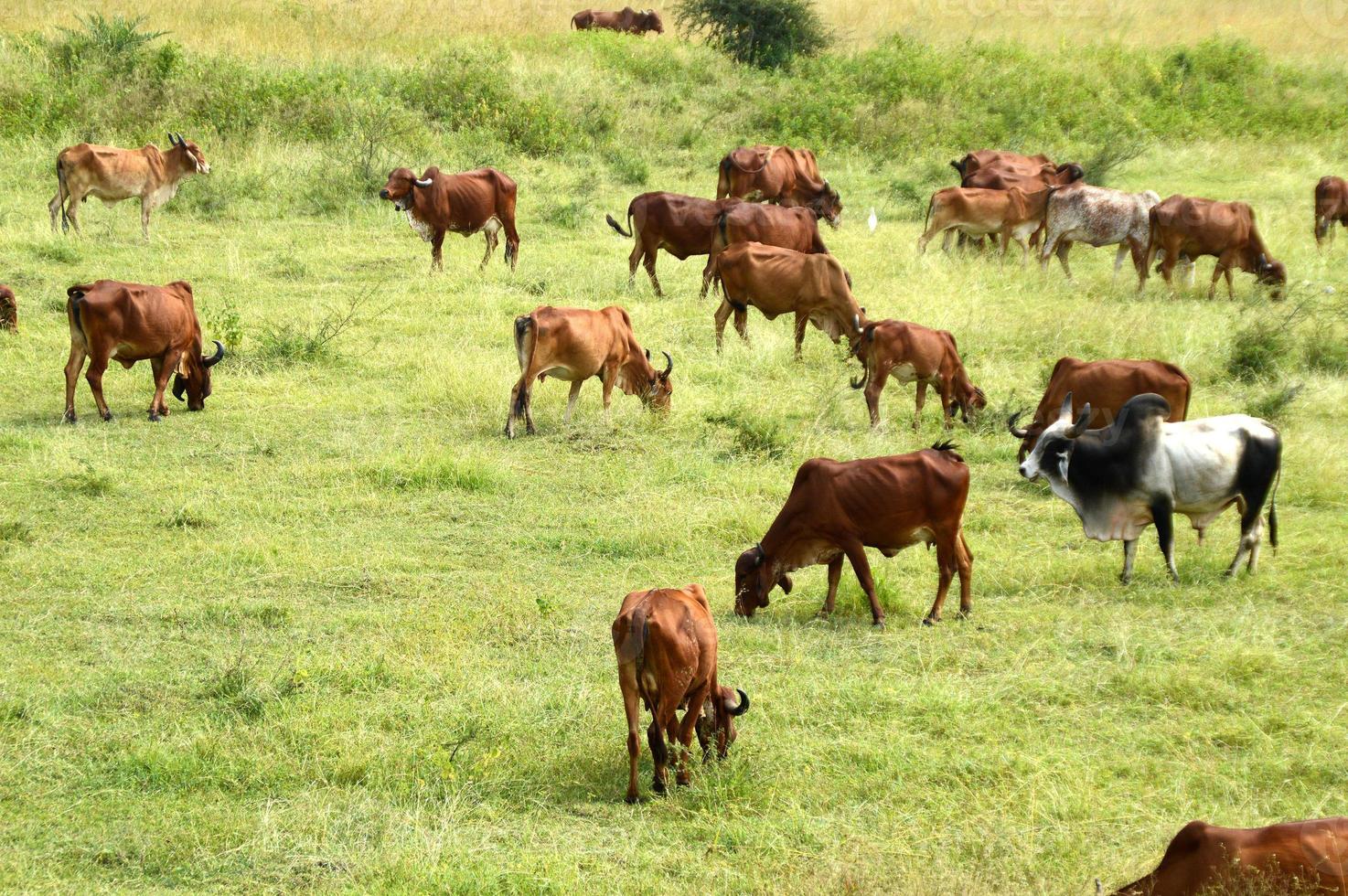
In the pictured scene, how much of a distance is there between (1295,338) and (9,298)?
11.9 m

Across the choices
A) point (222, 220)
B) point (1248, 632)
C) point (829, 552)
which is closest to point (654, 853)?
point (829, 552)

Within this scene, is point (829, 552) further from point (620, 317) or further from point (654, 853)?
point (620, 317)

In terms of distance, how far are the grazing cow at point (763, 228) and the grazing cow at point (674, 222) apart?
36cm

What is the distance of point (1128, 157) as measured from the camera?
2228 centimetres

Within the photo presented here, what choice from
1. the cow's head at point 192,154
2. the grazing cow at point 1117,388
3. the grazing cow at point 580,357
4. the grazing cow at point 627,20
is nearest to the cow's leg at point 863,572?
the grazing cow at point 1117,388

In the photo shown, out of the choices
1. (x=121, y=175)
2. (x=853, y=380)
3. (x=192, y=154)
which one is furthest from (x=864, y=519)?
(x=192, y=154)

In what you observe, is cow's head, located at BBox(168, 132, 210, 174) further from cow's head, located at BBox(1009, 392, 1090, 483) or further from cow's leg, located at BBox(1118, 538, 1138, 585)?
cow's leg, located at BBox(1118, 538, 1138, 585)

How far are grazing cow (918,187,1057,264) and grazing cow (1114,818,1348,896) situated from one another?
46.8ft

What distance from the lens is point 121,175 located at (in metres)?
17.4

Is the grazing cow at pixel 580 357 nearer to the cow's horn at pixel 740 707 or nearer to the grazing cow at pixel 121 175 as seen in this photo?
the cow's horn at pixel 740 707

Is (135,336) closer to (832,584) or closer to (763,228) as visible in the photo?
(832,584)

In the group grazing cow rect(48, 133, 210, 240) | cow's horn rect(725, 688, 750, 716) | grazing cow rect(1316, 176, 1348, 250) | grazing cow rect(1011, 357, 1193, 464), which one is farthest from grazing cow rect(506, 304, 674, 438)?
grazing cow rect(1316, 176, 1348, 250)

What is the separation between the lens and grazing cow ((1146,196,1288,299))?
16234 mm

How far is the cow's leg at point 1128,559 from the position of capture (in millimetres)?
8495
